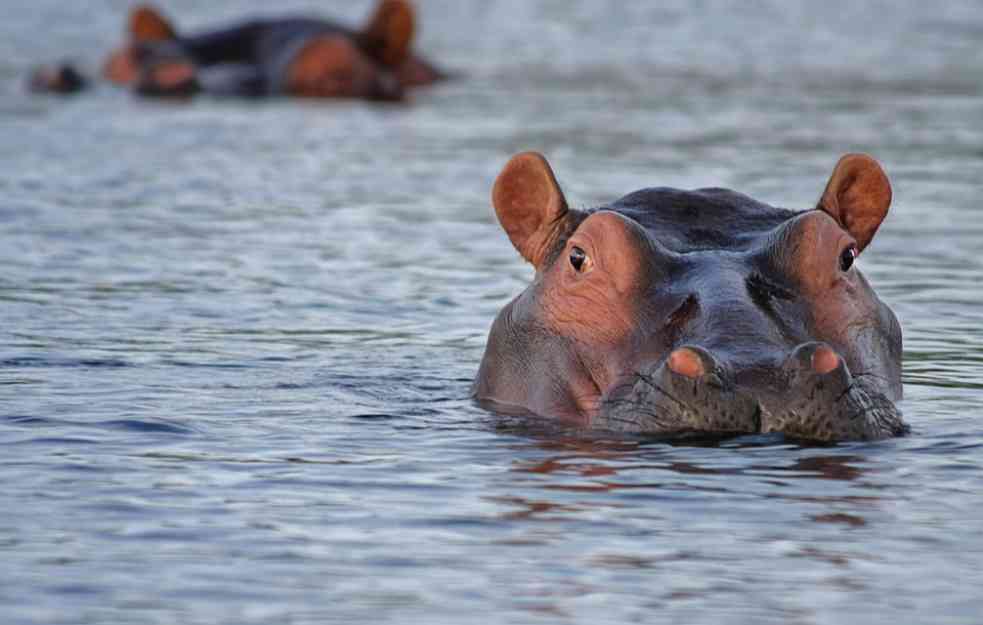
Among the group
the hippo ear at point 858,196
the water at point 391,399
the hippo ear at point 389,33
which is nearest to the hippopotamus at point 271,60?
the hippo ear at point 389,33

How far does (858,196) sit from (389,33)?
1770 centimetres

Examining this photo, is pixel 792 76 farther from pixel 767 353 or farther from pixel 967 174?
pixel 767 353

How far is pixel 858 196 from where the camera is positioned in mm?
9281

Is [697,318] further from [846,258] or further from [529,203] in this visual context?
[529,203]

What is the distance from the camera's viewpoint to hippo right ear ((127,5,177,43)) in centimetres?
2698

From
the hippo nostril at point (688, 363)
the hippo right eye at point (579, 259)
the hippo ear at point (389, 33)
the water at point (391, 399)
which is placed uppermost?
the hippo ear at point (389, 33)

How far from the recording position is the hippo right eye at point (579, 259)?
348 inches

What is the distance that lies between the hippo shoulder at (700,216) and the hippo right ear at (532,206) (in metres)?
0.22

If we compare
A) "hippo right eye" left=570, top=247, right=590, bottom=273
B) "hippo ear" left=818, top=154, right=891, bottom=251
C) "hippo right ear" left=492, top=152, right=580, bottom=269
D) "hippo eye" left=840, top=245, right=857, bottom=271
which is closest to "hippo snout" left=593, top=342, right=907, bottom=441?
"hippo eye" left=840, top=245, right=857, bottom=271

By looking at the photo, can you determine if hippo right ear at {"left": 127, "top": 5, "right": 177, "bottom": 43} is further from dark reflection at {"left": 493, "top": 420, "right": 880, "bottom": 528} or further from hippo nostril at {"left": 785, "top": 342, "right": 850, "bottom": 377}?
hippo nostril at {"left": 785, "top": 342, "right": 850, "bottom": 377}

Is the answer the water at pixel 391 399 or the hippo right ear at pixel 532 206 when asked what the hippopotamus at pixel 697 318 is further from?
the water at pixel 391 399

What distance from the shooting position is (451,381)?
397 inches

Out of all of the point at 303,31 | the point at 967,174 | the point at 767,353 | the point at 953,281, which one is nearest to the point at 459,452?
the point at 767,353

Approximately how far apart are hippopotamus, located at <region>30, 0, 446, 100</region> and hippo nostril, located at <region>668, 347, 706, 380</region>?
18273 mm
